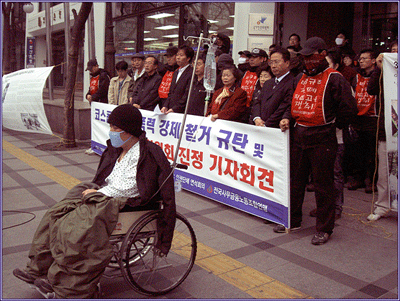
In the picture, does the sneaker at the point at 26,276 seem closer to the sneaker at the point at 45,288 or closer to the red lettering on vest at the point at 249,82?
the sneaker at the point at 45,288

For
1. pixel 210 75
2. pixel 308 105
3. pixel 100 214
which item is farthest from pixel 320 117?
pixel 100 214

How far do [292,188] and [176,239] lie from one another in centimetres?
143

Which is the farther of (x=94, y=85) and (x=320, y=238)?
(x=94, y=85)

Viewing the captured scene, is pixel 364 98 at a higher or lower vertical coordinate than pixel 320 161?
higher

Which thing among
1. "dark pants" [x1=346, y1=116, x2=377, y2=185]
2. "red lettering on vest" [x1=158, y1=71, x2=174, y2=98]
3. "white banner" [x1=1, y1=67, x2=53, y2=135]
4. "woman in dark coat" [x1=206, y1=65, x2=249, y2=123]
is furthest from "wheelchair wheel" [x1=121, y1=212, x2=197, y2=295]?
"red lettering on vest" [x1=158, y1=71, x2=174, y2=98]

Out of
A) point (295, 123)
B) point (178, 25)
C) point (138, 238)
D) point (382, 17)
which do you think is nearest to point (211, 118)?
point (295, 123)

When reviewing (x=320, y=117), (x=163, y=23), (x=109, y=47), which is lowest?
(x=320, y=117)

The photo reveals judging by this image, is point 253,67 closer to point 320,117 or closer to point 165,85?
point 165,85

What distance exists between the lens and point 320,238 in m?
4.36

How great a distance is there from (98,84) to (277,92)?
534 centimetres

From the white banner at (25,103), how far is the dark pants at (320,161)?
279 centimetres

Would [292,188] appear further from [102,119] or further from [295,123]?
[102,119]

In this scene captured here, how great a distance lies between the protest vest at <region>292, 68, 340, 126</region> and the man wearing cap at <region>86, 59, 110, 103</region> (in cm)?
549

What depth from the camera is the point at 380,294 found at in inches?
131
